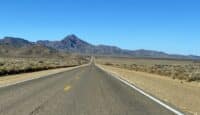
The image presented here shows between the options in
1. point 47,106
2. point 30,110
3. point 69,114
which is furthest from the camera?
point 47,106

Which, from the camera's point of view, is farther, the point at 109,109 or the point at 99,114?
the point at 109,109

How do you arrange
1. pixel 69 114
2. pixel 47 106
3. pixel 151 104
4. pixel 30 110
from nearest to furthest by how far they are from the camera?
pixel 69 114
pixel 30 110
pixel 47 106
pixel 151 104

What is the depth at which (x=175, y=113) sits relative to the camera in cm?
1130

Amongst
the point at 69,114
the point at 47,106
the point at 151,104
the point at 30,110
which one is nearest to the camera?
the point at 69,114

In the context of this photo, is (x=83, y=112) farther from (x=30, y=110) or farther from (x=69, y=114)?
(x=30, y=110)

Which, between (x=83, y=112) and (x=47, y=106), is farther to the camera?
(x=47, y=106)

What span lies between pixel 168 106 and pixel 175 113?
5.47ft

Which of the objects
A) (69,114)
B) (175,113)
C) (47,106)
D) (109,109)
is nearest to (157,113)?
(175,113)

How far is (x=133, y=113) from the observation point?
437 inches

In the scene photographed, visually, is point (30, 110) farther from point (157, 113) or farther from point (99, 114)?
point (157, 113)

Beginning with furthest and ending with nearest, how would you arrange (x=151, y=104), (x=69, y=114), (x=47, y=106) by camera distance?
(x=151, y=104) → (x=47, y=106) → (x=69, y=114)

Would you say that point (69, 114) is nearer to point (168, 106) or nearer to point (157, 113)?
point (157, 113)

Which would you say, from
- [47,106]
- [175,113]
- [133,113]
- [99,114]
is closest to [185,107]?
[175,113]

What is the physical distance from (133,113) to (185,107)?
274cm
